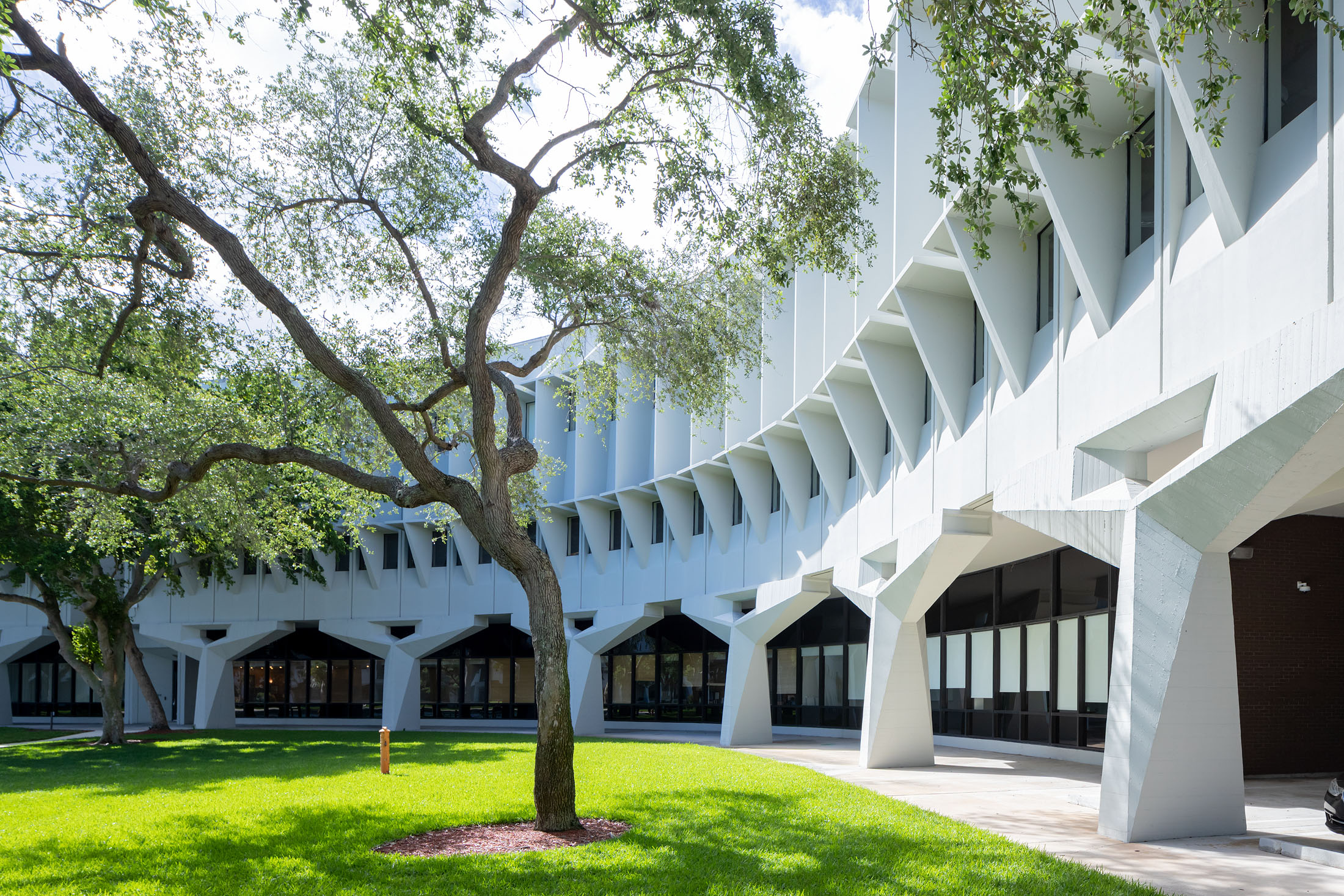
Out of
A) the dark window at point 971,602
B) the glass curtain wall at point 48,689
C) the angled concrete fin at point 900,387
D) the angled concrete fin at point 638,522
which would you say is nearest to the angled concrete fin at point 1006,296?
the angled concrete fin at point 900,387

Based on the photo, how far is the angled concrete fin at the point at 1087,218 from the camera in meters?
11.6

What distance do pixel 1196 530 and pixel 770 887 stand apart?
5.06 metres

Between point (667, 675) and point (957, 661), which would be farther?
point (667, 675)

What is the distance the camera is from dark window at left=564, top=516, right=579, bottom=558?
3638 cm

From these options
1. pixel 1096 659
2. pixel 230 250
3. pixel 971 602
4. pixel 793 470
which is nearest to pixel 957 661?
pixel 971 602

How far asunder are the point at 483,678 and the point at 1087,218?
33115mm

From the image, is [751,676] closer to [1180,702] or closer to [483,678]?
[483,678]

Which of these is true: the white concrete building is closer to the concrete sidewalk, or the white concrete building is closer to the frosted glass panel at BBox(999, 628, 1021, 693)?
the frosted glass panel at BBox(999, 628, 1021, 693)

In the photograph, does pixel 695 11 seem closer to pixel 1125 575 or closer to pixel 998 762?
pixel 1125 575

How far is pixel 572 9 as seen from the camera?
11.6 metres

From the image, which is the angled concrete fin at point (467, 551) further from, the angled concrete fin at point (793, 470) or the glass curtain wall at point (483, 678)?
the angled concrete fin at point (793, 470)

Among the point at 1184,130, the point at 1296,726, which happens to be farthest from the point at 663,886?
the point at 1296,726

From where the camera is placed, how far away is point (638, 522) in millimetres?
32906

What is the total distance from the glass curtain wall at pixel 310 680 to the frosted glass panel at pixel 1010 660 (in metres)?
27.3
